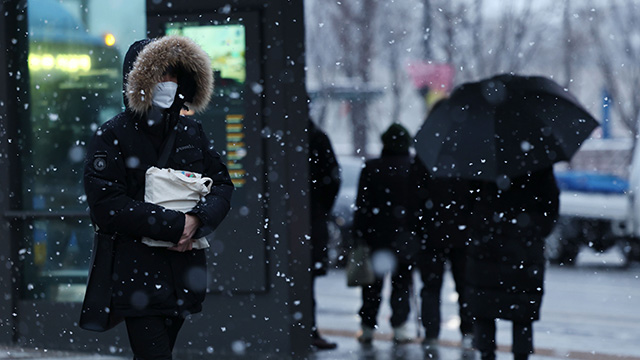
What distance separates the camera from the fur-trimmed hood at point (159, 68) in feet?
13.4

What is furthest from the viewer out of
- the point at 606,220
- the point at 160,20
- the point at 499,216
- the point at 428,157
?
the point at 606,220

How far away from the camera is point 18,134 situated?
7.48 m

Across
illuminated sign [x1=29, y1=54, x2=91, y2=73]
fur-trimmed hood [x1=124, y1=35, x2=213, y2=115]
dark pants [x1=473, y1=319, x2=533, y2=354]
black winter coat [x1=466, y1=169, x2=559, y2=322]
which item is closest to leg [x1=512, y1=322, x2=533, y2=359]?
dark pants [x1=473, y1=319, x2=533, y2=354]

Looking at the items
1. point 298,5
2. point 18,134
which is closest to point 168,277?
point 298,5

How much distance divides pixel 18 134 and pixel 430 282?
10.4ft

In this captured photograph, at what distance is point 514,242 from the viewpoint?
6234 mm

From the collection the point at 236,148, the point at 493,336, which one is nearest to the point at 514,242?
the point at 493,336

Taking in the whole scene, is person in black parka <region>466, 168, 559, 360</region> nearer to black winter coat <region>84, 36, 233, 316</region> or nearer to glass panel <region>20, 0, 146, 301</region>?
black winter coat <region>84, 36, 233, 316</region>

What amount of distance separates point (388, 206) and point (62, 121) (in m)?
2.44

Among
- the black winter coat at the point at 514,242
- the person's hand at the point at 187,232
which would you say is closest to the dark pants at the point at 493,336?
the black winter coat at the point at 514,242

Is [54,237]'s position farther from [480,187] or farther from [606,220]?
[606,220]

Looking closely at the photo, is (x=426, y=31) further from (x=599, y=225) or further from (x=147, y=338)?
(x=147, y=338)

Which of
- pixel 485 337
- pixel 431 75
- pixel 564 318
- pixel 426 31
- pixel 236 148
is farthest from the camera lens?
pixel 431 75

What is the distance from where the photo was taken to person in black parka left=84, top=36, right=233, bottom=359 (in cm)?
401
